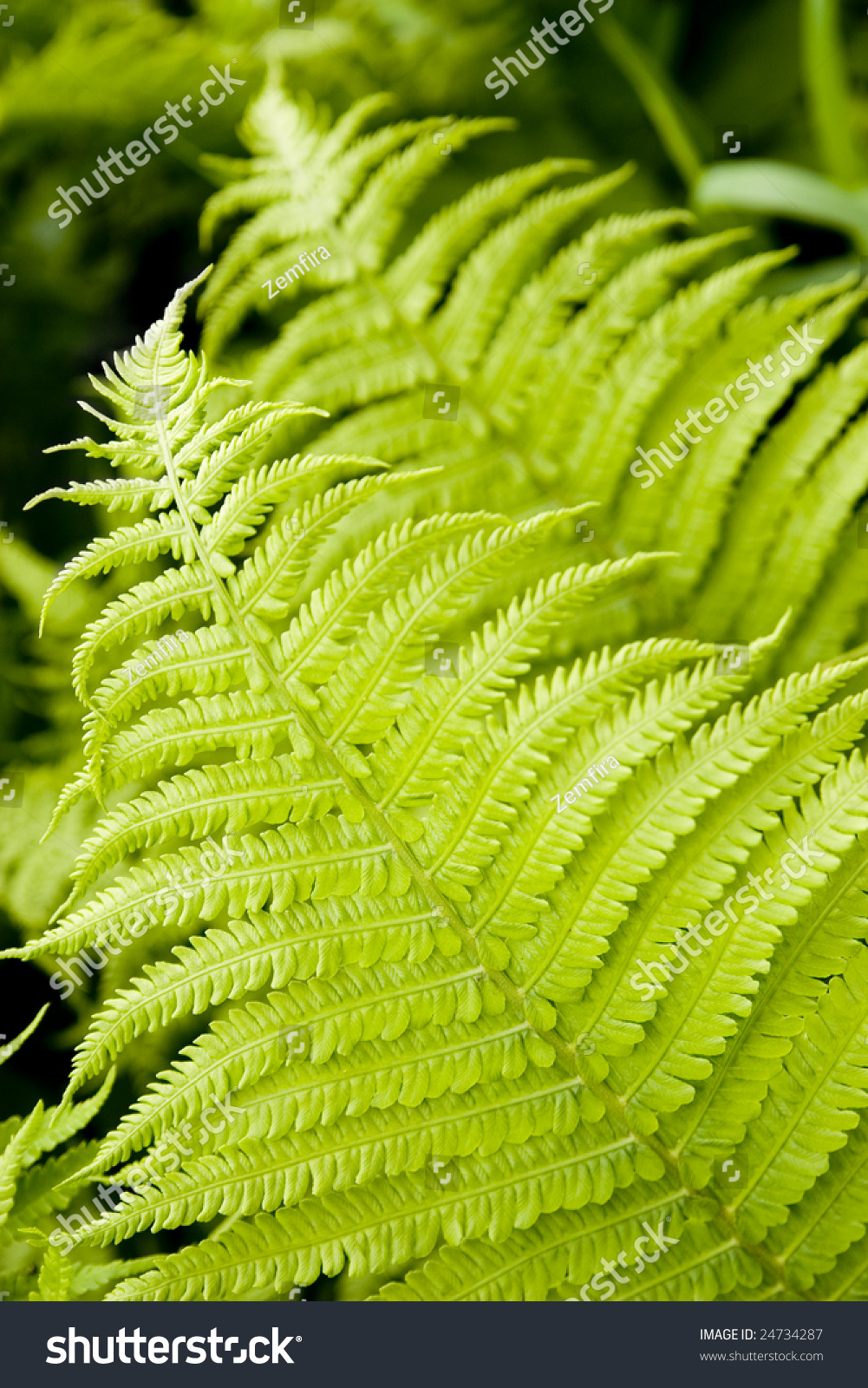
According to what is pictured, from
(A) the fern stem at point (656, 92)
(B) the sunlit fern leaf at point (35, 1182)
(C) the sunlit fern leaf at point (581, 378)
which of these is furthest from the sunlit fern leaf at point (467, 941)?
(A) the fern stem at point (656, 92)

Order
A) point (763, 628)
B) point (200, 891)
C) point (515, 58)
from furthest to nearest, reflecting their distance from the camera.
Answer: point (515, 58), point (763, 628), point (200, 891)

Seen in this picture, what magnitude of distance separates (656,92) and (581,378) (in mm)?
835

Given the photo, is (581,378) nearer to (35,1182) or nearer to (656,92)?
(656,92)

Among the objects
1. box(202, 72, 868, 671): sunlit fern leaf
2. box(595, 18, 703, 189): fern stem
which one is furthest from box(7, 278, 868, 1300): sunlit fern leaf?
box(595, 18, 703, 189): fern stem

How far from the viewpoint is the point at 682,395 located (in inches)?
62.9

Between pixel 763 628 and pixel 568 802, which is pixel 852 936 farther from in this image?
pixel 763 628

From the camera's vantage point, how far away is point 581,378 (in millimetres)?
1603

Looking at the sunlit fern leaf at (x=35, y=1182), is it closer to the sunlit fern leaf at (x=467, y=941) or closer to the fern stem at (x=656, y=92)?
the sunlit fern leaf at (x=467, y=941)

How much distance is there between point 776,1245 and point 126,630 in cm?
102

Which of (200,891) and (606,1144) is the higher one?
(200,891)

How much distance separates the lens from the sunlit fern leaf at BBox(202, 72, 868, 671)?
152cm

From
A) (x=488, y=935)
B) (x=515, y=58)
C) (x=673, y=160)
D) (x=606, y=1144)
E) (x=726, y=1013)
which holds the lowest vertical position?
(x=606, y=1144)

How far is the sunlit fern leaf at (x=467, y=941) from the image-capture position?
1.02 m
